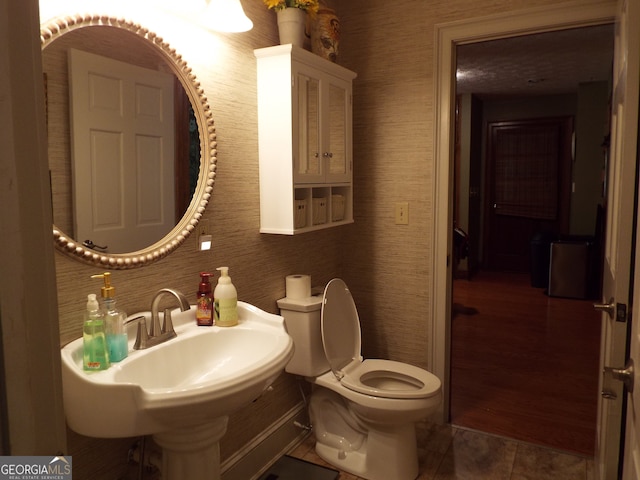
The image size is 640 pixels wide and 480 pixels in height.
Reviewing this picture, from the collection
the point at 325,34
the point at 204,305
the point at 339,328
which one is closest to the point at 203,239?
the point at 204,305

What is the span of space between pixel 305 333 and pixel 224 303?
0.59m

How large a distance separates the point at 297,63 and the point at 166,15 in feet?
1.93

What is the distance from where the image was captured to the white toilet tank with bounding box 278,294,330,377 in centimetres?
228

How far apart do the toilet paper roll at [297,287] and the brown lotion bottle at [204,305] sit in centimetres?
60

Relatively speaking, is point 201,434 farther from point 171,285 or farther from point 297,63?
point 297,63

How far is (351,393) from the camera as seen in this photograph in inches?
85.4

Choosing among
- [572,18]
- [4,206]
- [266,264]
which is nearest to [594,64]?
[572,18]

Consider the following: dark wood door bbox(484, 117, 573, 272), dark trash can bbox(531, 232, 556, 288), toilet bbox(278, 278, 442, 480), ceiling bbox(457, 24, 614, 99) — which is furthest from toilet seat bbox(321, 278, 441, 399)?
dark wood door bbox(484, 117, 573, 272)

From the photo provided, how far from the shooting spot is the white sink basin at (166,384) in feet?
4.07

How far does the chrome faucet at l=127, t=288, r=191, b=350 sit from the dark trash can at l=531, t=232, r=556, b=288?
206 inches

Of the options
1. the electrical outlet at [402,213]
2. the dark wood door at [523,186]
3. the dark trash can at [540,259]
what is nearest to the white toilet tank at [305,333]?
the electrical outlet at [402,213]

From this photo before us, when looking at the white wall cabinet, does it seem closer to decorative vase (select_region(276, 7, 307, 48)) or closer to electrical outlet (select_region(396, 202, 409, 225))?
decorative vase (select_region(276, 7, 307, 48))

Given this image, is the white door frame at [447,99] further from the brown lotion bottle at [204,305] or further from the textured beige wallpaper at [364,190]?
the brown lotion bottle at [204,305]

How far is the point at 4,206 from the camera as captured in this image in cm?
52
